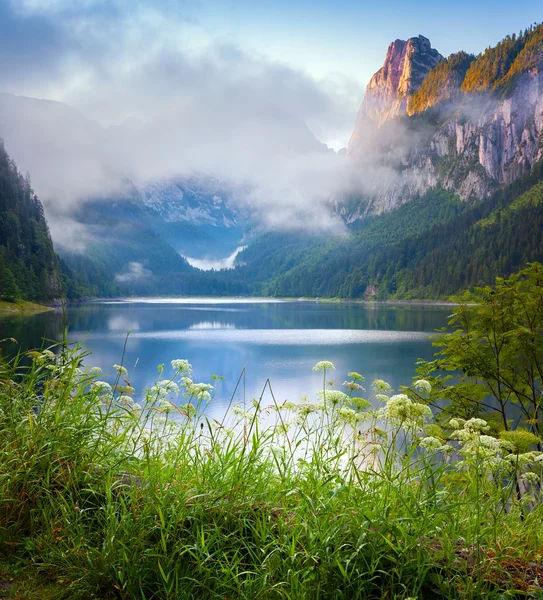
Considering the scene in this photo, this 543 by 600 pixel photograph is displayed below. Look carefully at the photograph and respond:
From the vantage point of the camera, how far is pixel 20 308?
274ft

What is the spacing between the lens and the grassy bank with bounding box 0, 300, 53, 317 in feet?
257

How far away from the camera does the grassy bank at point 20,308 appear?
7828cm

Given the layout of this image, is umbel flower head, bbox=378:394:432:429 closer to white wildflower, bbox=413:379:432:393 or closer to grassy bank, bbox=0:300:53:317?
white wildflower, bbox=413:379:432:393

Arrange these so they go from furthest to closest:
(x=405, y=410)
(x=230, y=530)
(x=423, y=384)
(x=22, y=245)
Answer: (x=22, y=245)
(x=423, y=384)
(x=405, y=410)
(x=230, y=530)

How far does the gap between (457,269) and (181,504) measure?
176 m

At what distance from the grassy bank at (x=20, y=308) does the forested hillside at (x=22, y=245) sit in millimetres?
1643

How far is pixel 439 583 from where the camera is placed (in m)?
2.78

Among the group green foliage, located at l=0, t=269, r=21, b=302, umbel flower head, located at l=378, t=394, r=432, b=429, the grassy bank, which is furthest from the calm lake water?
green foliage, located at l=0, t=269, r=21, b=302

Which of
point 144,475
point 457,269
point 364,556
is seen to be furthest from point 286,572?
point 457,269

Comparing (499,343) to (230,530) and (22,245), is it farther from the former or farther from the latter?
(22,245)

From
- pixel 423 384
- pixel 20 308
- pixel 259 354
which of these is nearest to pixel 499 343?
pixel 423 384

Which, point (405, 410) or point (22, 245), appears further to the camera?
point (22, 245)

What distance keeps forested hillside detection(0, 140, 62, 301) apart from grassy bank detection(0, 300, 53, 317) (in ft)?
5.39

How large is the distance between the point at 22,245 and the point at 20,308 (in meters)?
39.9
